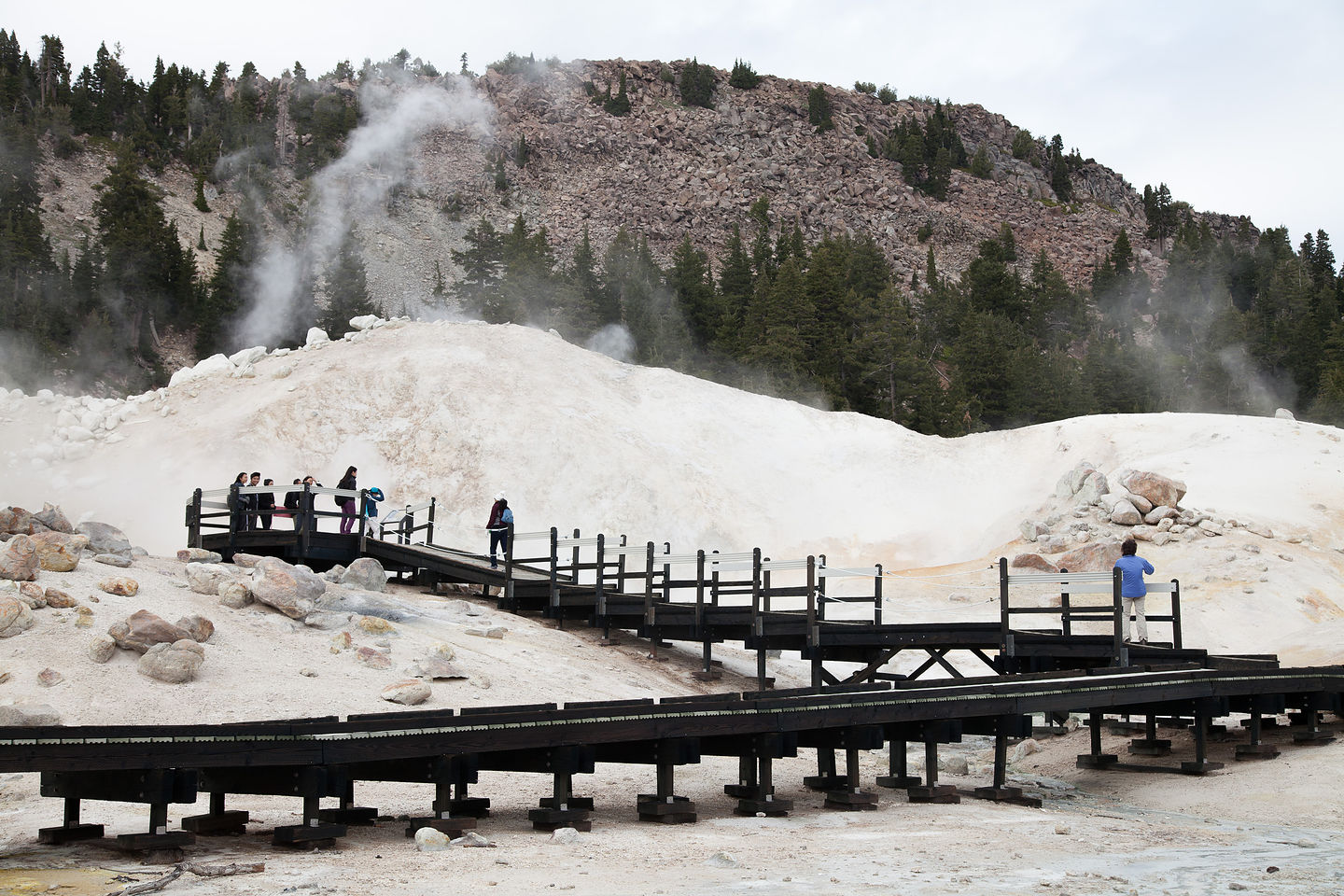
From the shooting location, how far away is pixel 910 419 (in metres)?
54.3

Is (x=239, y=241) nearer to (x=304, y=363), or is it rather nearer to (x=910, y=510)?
(x=304, y=363)

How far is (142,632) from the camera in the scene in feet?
44.8

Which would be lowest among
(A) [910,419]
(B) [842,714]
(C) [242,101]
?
(B) [842,714]

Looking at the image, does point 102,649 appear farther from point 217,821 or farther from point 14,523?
point 14,523

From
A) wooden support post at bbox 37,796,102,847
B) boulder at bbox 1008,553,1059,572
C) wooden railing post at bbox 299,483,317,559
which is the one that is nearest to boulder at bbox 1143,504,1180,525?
boulder at bbox 1008,553,1059,572

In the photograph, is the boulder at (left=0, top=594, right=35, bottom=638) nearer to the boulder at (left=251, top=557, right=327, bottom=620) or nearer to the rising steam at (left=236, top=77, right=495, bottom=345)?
the boulder at (left=251, top=557, right=327, bottom=620)

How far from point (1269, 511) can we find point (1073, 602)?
7.97 metres

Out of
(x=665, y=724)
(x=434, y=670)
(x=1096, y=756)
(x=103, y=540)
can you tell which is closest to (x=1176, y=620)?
(x=1096, y=756)

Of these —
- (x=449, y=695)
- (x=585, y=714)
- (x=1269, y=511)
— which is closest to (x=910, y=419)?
(x=1269, y=511)

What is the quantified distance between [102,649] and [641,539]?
20.0 metres

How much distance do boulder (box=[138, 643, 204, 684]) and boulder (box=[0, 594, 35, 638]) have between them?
143 centimetres

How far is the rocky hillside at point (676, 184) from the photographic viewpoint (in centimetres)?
11891

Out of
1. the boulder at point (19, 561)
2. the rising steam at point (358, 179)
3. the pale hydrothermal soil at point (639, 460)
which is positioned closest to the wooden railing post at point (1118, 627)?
the pale hydrothermal soil at point (639, 460)

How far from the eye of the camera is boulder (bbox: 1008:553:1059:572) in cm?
2895
